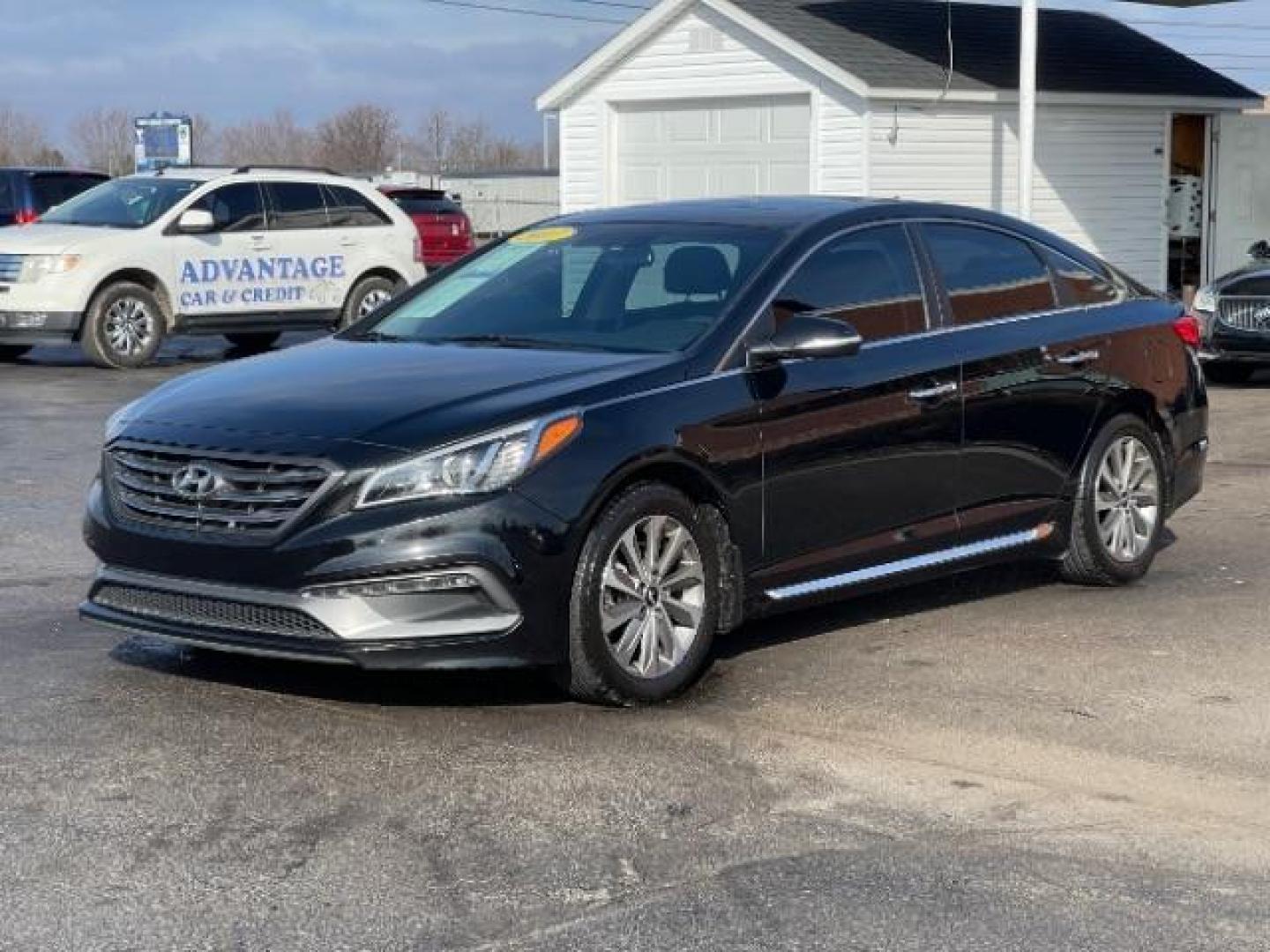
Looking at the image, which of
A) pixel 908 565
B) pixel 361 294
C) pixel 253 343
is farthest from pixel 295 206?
pixel 908 565

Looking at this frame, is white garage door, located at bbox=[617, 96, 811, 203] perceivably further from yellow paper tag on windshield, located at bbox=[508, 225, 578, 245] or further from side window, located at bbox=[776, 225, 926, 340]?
side window, located at bbox=[776, 225, 926, 340]

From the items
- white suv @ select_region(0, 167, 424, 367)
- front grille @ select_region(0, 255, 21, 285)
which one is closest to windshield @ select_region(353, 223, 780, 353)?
white suv @ select_region(0, 167, 424, 367)

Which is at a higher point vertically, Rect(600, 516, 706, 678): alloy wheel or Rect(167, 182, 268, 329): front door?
Rect(167, 182, 268, 329): front door

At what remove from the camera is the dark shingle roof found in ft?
70.2

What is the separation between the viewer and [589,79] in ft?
76.5

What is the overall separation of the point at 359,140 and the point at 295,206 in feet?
263

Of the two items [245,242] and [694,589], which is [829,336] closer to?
[694,589]

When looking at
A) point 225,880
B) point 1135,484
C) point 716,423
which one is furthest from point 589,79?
point 225,880

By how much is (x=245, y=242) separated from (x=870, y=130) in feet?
21.0

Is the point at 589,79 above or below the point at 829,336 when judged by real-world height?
above

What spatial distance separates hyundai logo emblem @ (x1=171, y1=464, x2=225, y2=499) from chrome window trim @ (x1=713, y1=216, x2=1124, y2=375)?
5.46 ft

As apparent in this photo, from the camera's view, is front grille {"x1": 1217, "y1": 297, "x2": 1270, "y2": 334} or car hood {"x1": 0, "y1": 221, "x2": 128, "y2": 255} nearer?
front grille {"x1": 1217, "y1": 297, "x2": 1270, "y2": 334}

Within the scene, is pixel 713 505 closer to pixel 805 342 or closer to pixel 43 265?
pixel 805 342

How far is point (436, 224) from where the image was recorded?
31.7 metres
